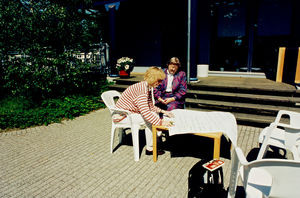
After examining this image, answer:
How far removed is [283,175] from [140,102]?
76.5 inches

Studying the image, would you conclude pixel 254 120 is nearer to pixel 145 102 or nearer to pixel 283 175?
pixel 145 102

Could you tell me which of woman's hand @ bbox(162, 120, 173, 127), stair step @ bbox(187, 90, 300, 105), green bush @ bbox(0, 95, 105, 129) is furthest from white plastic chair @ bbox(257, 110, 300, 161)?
green bush @ bbox(0, 95, 105, 129)

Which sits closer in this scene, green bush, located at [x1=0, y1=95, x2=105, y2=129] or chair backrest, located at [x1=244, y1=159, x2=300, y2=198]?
chair backrest, located at [x1=244, y1=159, x2=300, y2=198]

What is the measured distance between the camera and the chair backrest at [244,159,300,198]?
1.43 metres

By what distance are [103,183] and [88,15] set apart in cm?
1768

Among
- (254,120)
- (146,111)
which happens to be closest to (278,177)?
(146,111)

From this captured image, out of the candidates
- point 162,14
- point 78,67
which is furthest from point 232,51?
point 78,67

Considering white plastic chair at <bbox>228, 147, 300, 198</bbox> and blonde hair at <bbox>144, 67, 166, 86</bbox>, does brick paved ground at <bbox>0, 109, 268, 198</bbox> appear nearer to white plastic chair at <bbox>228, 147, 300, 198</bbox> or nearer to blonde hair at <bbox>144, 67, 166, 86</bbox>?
A: white plastic chair at <bbox>228, 147, 300, 198</bbox>

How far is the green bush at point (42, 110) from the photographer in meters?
5.22

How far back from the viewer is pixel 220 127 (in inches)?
110

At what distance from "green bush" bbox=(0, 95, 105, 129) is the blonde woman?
3139 millimetres

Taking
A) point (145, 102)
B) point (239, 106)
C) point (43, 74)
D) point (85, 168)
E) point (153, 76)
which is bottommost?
point (85, 168)

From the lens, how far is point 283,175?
1.48m

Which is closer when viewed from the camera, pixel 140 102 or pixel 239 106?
pixel 140 102
